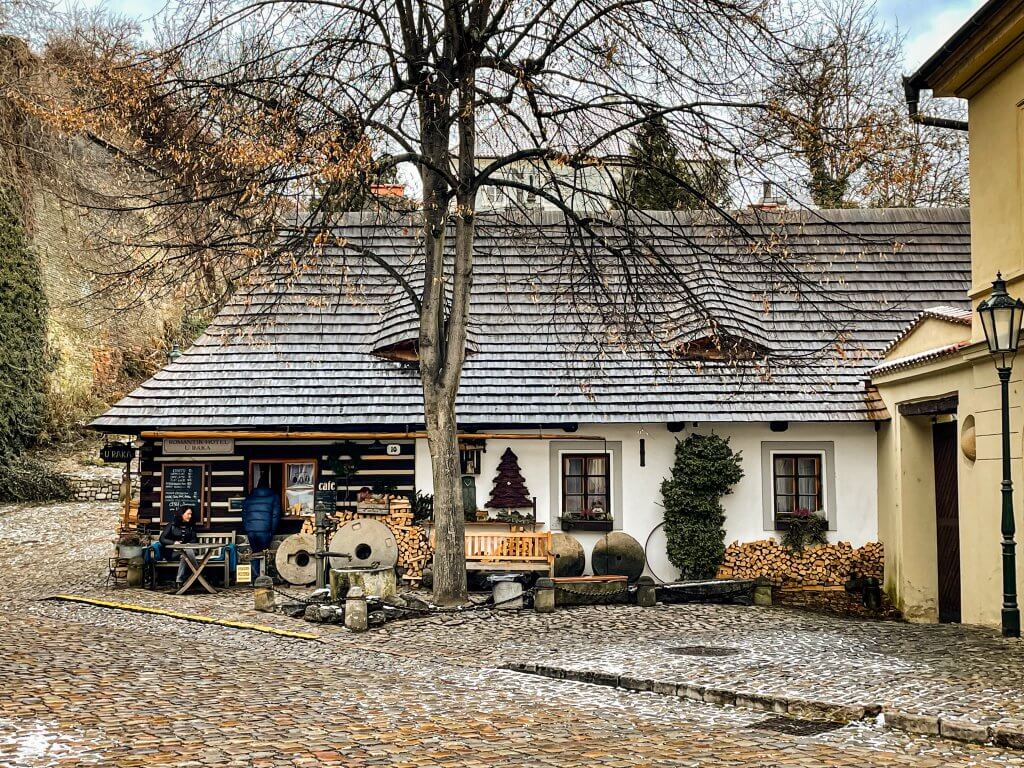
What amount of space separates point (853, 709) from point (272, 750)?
4153 millimetres

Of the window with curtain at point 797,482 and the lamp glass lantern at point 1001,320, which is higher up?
the lamp glass lantern at point 1001,320

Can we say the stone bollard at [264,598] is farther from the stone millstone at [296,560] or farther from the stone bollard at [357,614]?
the stone millstone at [296,560]

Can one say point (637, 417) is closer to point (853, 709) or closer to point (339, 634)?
point (339, 634)

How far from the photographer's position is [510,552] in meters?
16.0

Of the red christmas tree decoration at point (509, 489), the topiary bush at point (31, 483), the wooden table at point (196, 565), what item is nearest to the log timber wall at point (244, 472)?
the red christmas tree decoration at point (509, 489)

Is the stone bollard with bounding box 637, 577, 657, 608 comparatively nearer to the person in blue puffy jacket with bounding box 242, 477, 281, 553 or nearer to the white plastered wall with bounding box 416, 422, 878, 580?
the white plastered wall with bounding box 416, 422, 878, 580

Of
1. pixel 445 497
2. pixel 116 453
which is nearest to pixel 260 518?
pixel 116 453

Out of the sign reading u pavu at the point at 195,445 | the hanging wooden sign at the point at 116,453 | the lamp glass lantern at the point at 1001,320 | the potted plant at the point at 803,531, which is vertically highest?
the lamp glass lantern at the point at 1001,320

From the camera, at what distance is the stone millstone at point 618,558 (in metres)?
16.9

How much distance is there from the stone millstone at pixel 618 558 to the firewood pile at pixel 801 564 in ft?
4.49

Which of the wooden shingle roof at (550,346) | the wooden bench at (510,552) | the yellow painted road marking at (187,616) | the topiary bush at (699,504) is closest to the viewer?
the yellow painted road marking at (187,616)

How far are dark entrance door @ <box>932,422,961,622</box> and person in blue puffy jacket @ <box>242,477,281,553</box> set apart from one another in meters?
10.2

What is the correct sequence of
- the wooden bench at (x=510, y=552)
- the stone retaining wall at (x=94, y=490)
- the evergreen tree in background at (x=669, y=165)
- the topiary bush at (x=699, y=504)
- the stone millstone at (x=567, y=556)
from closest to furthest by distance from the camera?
the evergreen tree in background at (x=669, y=165), the wooden bench at (x=510, y=552), the stone millstone at (x=567, y=556), the topiary bush at (x=699, y=504), the stone retaining wall at (x=94, y=490)

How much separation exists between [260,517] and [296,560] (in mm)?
1298
